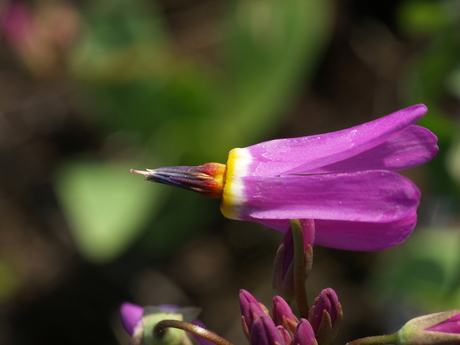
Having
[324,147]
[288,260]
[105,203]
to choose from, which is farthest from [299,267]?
[105,203]

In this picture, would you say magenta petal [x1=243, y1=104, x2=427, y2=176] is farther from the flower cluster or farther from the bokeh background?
the bokeh background

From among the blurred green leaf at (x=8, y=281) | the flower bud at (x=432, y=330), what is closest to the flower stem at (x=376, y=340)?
the flower bud at (x=432, y=330)

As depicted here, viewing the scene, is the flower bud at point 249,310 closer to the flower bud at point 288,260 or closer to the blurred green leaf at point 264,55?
the flower bud at point 288,260

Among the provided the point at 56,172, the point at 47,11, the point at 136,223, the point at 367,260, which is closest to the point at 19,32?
the point at 47,11

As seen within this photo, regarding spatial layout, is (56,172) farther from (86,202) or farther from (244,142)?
(244,142)

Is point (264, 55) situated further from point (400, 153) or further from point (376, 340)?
point (376, 340)

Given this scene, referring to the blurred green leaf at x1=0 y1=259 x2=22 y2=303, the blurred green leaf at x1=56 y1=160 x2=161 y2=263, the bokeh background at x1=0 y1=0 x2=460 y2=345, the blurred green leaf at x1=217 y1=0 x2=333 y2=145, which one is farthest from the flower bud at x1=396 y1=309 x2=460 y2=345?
the blurred green leaf at x1=0 y1=259 x2=22 y2=303
